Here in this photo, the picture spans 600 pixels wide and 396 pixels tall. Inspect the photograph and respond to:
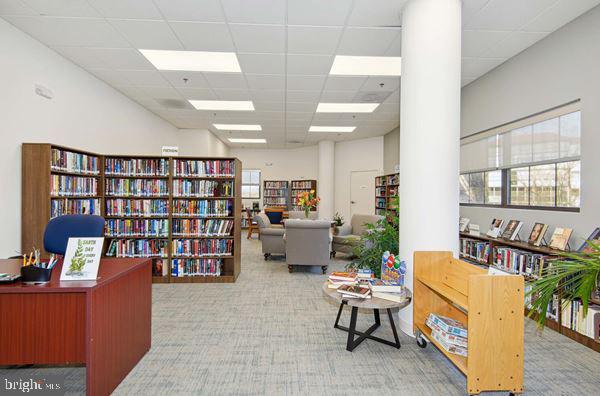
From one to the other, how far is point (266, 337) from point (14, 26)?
445cm

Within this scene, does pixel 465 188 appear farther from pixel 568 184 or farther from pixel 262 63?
pixel 262 63

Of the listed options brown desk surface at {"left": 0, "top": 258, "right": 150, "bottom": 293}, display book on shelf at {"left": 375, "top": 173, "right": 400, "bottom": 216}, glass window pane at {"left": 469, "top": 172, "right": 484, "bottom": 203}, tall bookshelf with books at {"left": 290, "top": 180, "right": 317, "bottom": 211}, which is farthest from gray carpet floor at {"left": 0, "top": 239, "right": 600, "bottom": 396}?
tall bookshelf with books at {"left": 290, "top": 180, "right": 317, "bottom": 211}

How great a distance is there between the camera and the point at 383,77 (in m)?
5.23

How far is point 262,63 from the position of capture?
185 inches

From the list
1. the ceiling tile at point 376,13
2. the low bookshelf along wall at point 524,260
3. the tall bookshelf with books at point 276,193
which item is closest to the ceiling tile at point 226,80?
the ceiling tile at point 376,13

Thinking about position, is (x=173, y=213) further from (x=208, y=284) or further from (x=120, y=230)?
(x=208, y=284)

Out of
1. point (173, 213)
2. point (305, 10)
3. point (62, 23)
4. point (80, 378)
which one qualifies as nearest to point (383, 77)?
point (305, 10)

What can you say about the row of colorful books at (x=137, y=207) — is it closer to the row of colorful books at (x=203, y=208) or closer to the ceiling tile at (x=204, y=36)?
the row of colorful books at (x=203, y=208)

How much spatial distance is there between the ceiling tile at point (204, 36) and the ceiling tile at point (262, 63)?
33 cm

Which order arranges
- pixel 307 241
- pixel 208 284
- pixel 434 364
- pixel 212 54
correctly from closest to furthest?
pixel 434 364, pixel 212 54, pixel 208 284, pixel 307 241

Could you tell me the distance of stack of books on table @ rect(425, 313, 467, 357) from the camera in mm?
2438

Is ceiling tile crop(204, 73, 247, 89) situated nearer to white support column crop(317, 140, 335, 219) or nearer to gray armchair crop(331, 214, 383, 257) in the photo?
gray armchair crop(331, 214, 383, 257)

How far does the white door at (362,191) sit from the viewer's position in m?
10.5

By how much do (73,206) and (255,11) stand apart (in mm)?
3410
